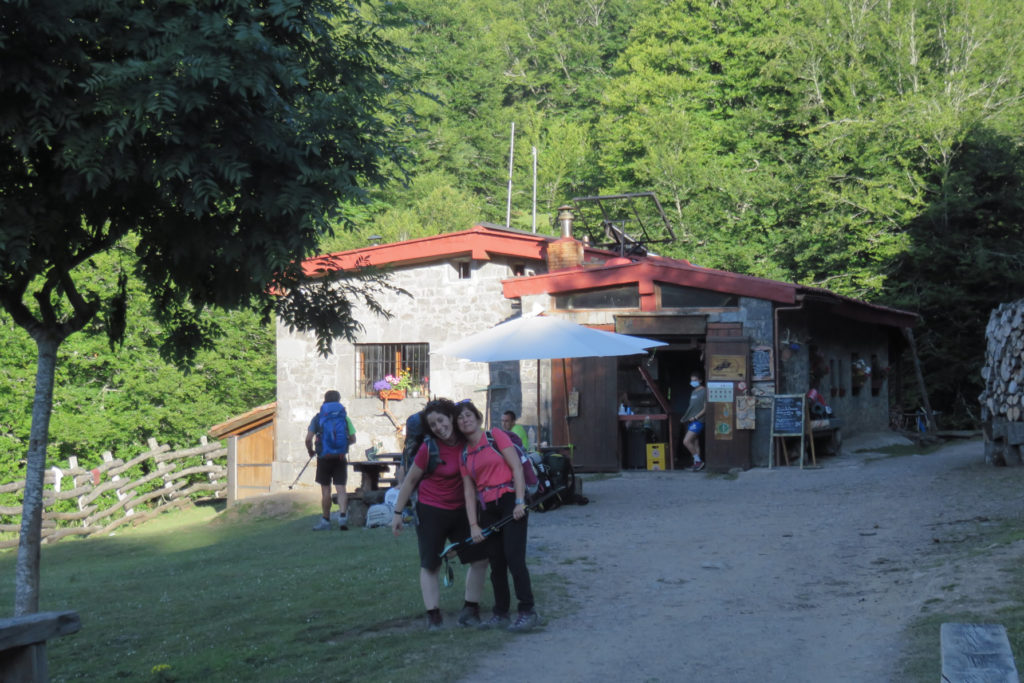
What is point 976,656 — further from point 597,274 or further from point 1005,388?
point 597,274

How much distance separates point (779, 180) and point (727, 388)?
16.3 meters

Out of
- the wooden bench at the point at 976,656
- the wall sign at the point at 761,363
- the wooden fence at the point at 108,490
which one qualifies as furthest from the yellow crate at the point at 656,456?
the wooden bench at the point at 976,656

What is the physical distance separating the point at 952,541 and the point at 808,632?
11.1ft

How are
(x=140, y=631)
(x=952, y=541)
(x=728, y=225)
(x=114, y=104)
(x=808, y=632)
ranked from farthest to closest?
(x=728, y=225)
(x=952, y=541)
(x=140, y=631)
(x=808, y=632)
(x=114, y=104)

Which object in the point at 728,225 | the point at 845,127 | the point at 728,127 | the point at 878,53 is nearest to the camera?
the point at 845,127

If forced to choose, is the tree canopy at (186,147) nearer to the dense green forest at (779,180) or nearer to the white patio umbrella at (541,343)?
the white patio umbrella at (541,343)

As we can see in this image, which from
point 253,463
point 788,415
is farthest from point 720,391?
point 253,463

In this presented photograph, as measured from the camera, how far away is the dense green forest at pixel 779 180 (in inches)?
1094

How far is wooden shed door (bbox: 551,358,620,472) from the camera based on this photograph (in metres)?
18.5

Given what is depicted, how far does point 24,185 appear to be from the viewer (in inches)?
301

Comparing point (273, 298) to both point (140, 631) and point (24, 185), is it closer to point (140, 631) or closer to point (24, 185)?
point (24, 185)

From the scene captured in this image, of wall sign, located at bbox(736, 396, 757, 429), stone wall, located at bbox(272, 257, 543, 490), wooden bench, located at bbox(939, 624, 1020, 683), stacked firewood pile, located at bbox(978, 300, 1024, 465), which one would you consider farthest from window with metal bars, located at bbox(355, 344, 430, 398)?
wooden bench, located at bbox(939, 624, 1020, 683)

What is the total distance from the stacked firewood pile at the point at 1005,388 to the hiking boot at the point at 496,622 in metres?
9.21

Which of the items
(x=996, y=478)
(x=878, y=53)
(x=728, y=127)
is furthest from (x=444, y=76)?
(x=996, y=478)
